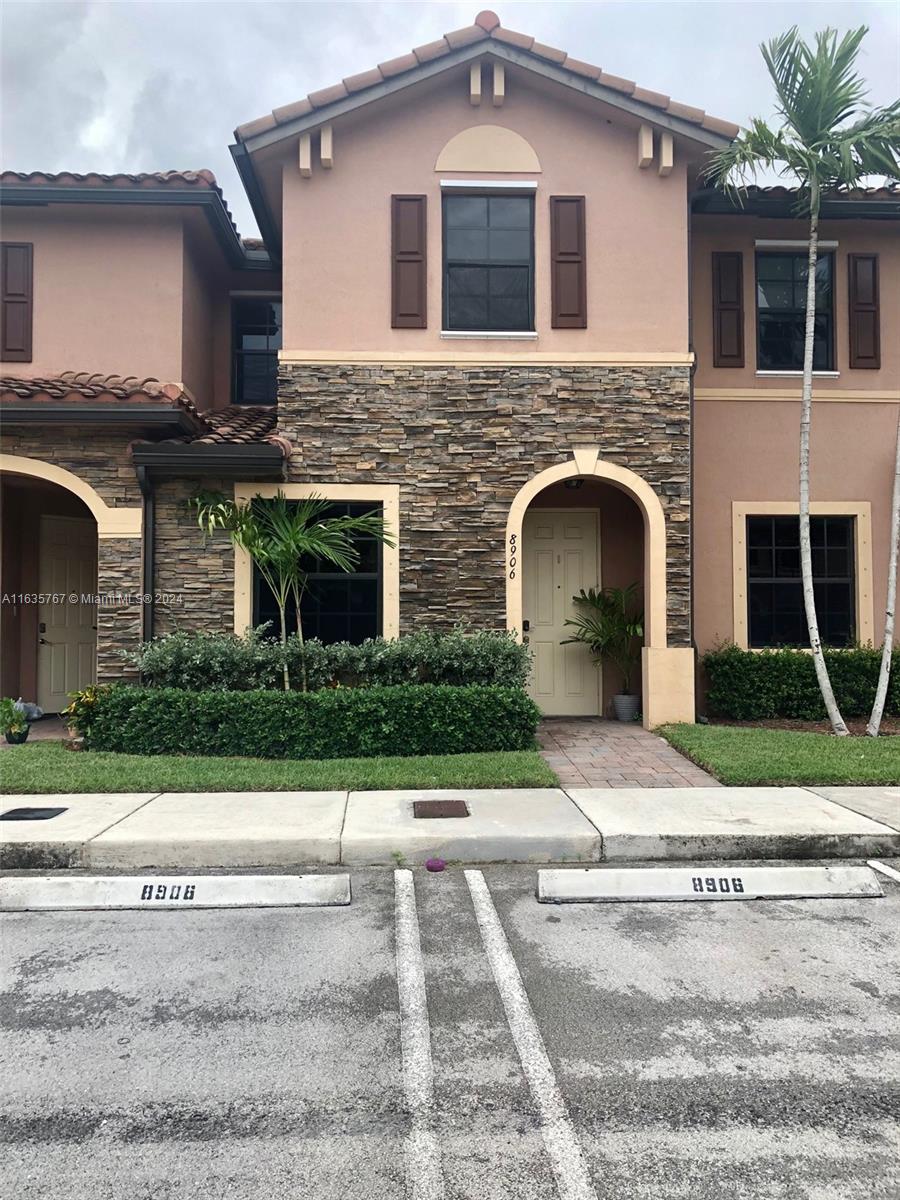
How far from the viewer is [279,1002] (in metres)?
3.57

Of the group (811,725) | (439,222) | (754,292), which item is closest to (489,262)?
(439,222)

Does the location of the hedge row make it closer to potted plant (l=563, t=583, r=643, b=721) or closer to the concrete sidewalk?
potted plant (l=563, t=583, r=643, b=721)

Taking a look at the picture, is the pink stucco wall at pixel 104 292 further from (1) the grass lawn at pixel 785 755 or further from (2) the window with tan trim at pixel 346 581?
(1) the grass lawn at pixel 785 755

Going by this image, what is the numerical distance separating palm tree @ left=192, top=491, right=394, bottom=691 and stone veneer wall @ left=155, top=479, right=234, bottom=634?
0.21 meters

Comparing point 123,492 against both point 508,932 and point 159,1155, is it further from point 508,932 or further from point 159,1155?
point 159,1155

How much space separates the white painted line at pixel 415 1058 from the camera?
2471mm

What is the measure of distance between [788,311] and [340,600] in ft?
24.4

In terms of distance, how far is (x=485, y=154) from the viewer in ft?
31.8

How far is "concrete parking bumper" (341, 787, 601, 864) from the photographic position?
214 inches

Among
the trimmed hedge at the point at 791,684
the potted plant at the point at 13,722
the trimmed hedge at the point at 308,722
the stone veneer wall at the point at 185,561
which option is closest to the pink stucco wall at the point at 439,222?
the stone veneer wall at the point at 185,561

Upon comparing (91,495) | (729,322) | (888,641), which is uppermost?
(729,322)

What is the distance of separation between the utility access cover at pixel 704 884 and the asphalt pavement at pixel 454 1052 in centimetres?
15

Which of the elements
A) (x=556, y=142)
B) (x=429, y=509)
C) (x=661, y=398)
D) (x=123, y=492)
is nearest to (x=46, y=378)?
(x=123, y=492)

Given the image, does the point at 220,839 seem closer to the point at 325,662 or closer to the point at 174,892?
the point at 174,892
